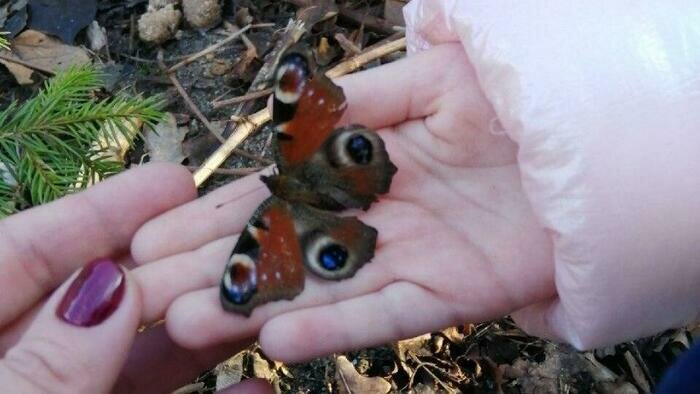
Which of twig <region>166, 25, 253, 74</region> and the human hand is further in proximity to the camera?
twig <region>166, 25, 253, 74</region>

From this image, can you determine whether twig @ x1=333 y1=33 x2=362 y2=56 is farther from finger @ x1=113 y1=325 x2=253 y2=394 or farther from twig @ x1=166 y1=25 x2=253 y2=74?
A: finger @ x1=113 y1=325 x2=253 y2=394

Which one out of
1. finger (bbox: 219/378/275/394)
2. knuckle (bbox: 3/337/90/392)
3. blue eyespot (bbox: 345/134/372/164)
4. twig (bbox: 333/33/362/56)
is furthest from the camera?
twig (bbox: 333/33/362/56)

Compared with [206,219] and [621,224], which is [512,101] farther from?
[206,219]

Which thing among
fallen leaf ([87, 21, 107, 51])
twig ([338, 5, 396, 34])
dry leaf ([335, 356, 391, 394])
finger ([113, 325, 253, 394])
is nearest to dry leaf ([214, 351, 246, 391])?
dry leaf ([335, 356, 391, 394])

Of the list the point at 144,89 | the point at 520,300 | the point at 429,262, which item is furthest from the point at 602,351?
the point at 144,89

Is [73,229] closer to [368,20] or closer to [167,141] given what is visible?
[167,141]

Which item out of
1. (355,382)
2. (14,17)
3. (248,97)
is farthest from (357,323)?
(14,17)
